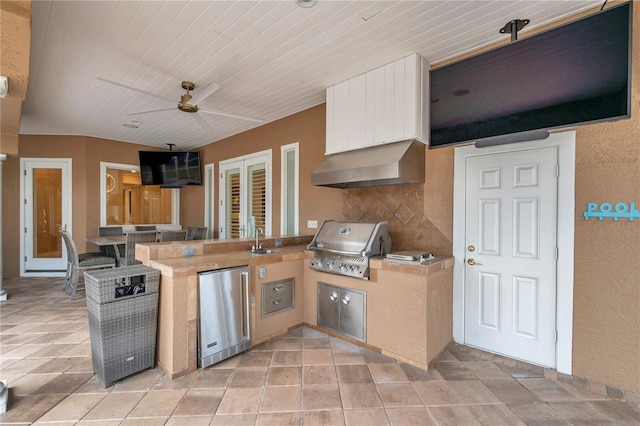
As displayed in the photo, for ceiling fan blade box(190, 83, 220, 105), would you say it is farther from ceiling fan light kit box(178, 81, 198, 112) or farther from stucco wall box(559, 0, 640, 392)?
stucco wall box(559, 0, 640, 392)

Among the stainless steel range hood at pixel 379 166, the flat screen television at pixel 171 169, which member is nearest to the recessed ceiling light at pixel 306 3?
the stainless steel range hood at pixel 379 166

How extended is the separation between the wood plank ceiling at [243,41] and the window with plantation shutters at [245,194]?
1.34 metres

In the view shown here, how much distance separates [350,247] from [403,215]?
77 centimetres

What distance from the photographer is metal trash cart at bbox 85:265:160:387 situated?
2115 mm

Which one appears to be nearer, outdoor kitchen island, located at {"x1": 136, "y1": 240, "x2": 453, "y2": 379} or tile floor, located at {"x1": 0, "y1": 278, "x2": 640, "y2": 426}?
tile floor, located at {"x1": 0, "y1": 278, "x2": 640, "y2": 426}

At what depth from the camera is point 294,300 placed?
3227 millimetres

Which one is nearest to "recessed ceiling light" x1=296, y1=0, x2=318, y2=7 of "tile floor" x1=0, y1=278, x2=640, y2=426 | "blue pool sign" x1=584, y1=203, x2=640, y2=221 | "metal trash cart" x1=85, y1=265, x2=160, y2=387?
"metal trash cart" x1=85, y1=265, x2=160, y2=387

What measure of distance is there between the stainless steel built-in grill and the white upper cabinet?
2.96ft

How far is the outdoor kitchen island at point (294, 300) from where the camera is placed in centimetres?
230

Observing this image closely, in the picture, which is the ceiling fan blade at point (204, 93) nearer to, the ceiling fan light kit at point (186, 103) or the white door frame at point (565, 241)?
the ceiling fan light kit at point (186, 103)

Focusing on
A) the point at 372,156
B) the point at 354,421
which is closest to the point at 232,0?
the point at 372,156

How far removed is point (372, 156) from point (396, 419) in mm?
2195

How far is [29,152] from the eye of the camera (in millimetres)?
5684

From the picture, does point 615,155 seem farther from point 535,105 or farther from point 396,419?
point 396,419
